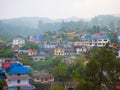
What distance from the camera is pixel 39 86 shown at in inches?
603

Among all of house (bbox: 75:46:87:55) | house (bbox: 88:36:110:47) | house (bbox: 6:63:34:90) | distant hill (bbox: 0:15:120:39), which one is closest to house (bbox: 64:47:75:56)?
house (bbox: 75:46:87:55)

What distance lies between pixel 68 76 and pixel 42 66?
6705mm

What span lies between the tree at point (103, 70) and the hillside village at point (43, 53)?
226 cm

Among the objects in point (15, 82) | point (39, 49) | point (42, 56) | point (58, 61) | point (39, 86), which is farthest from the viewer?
point (39, 49)

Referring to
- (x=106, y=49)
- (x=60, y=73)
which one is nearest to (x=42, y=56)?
(x=60, y=73)

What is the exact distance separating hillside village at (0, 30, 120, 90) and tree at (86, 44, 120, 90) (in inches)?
88.9

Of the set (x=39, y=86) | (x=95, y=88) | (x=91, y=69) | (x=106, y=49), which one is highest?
(x=106, y=49)

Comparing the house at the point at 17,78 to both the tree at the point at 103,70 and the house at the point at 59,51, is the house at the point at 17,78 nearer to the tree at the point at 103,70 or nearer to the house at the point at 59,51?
the tree at the point at 103,70

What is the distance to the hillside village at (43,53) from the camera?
568 inches

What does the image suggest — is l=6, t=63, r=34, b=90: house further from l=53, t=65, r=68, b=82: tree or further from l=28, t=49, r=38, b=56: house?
l=28, t=49, r=38, b=56: house

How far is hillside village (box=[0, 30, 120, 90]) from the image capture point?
1443 cm

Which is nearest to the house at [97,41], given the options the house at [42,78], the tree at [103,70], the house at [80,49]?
the house at [80,49]

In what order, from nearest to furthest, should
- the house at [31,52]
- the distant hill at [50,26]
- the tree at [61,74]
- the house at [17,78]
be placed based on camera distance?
the house at [17,78] → the tree at [61,74] → the house at [31,52] → the distant hill at [50,26]

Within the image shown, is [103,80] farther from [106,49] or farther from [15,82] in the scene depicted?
[15,82]
